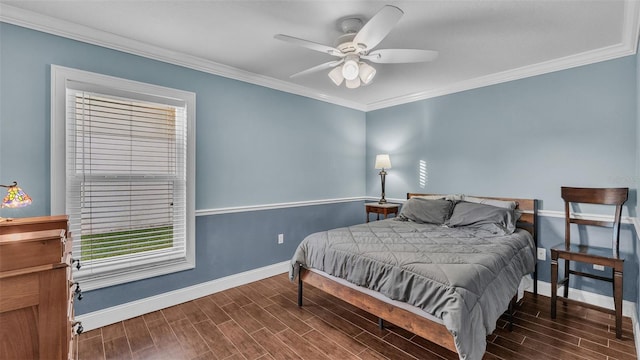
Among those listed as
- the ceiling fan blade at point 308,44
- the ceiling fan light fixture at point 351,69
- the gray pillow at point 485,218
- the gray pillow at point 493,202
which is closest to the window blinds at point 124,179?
the ceiling fan blade at point 308,44

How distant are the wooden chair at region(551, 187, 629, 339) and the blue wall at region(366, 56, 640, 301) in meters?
0.15

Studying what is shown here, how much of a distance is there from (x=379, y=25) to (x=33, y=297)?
204cm

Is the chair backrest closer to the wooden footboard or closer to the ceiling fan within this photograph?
the wooden footboard

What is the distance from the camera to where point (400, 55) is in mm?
2154

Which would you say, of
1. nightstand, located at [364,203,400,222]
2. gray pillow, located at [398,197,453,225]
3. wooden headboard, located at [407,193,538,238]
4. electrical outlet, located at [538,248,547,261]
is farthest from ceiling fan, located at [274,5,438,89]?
electrical outlet, located at [538,248,547,261]

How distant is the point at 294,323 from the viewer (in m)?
2.47

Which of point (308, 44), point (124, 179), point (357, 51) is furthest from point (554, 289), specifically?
point (124, 179)

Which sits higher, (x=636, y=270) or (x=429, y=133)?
(x=429, y=133)

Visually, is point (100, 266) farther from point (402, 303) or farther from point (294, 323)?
point (402, 303)

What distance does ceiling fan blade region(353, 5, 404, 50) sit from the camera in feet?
5.40

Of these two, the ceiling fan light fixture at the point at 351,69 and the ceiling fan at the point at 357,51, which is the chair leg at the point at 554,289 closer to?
the ceiling fan at the point at 357,51

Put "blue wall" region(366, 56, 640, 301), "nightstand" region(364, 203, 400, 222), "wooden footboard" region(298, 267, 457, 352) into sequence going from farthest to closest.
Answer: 1. "nightstand" region(364, 203, 400, 222)
2. "blue wall" region(366, 56, 640, 301)
3. "wooden footboard" region(298, 267, 457, 352)

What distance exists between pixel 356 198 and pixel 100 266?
11.2ft

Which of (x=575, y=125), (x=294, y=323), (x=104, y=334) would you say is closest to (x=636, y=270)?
(x=575, y=125)
